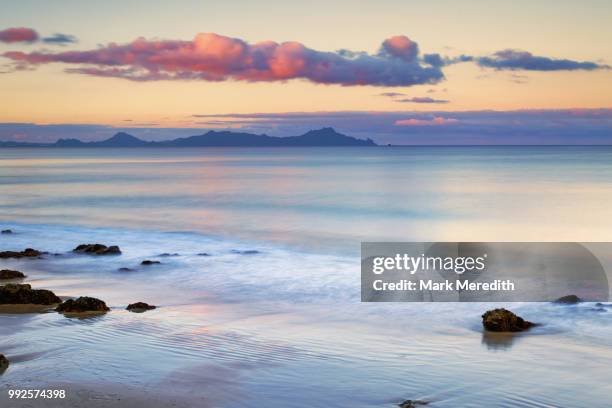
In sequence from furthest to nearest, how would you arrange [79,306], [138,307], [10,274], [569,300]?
[10,274] → [569,300] → [138,307] → [79,306]

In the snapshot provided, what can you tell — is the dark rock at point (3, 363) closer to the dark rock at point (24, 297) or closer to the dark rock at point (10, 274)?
the dark rock at point (24, 297)

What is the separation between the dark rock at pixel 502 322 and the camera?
36.9 feet

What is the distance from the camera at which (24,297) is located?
41.1 ft

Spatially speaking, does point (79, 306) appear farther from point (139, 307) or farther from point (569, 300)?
point (569, 300)

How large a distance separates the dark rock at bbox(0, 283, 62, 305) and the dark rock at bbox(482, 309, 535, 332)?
325 inches

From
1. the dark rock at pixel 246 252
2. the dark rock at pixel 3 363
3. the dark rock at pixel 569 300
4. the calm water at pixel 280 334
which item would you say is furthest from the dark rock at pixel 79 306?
the dark rock at pixel 246 252

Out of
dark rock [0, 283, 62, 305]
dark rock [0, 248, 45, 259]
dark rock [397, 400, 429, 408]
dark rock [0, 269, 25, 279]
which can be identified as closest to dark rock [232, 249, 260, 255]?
dark rock [0, 248, 45, 259]

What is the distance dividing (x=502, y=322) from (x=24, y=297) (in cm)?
898

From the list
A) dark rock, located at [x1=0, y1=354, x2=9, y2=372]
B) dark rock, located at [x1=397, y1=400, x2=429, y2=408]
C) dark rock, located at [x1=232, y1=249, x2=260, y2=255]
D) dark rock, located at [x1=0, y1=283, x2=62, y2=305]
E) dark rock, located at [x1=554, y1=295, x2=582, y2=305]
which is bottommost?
dark rock, located at [x1=232, y1=249, x2=260, y2=255]

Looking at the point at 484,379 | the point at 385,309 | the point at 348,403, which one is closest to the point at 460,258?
the point at 385,309

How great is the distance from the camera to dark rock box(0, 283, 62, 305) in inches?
492

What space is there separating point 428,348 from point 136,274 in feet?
29.9

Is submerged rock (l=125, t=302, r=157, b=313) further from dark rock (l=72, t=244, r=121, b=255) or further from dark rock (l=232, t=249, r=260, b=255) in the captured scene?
dark rock (l=232, t=249, r=260, b=255)

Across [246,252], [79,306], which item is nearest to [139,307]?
[79,306]
